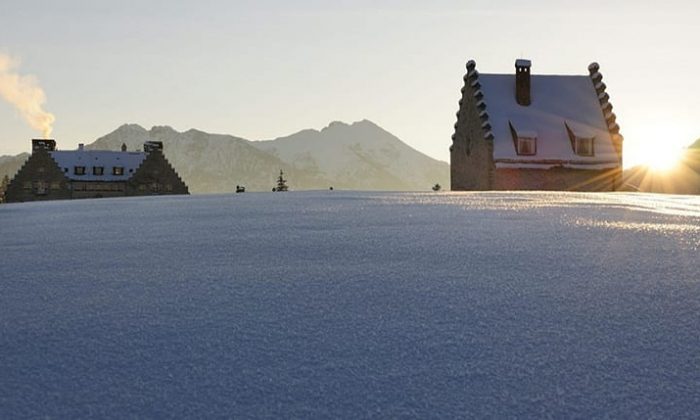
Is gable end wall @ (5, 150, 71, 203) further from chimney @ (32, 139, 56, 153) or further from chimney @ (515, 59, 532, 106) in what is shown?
chimney @ (515, 59, 532, 106)

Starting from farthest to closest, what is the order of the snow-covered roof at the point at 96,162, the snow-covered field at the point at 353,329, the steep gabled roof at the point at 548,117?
1. the snow-covered roof at the point at 96,162
2. the steep gabled roof at the point at 548,117
3. the snow-covered field at the point at 353,329

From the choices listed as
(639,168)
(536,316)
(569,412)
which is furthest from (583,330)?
(639,168)

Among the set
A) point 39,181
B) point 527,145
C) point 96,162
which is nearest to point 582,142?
point 527,145

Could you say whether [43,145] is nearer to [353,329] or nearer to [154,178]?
[154,178]

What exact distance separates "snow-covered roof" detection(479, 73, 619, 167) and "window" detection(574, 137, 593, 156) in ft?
0.87

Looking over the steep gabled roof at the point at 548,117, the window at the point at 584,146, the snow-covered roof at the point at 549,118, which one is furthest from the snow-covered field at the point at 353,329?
the window at the point at 584,146

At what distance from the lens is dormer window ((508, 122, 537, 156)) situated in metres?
37.8

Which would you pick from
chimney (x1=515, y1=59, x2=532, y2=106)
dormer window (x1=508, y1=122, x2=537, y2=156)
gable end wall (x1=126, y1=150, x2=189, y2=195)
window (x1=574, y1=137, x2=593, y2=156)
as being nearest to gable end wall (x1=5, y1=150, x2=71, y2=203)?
gable end wall (x1=126, y1=150, x2=189, y2=195)

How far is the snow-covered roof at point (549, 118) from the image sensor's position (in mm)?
38125

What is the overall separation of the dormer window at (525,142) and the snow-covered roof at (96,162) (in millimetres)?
42619

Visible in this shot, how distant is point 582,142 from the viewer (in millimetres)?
38969

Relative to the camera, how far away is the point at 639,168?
1660 inches

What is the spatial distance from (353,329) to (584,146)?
38475mm

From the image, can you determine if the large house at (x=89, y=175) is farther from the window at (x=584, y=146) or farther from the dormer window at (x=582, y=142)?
the window at (x=584, y=146)
